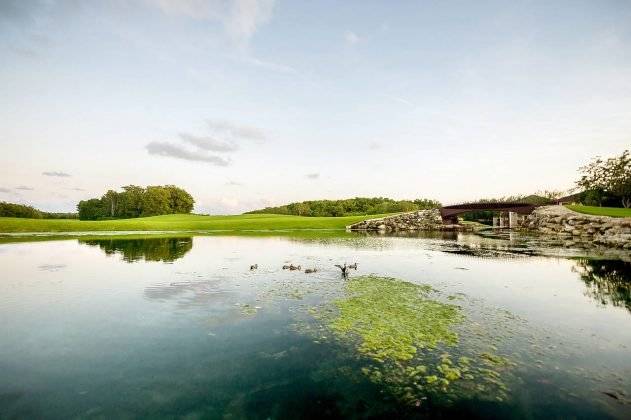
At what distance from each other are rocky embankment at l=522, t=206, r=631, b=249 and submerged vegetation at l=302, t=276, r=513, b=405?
3837cm

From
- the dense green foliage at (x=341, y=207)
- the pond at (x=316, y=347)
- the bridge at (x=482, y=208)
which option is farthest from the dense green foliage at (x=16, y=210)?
the bridge at (x=482, y=208)

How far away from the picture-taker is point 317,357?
9.56m

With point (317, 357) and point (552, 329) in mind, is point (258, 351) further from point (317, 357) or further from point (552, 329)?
point (552, 329)

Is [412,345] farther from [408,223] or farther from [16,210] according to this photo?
[16,210]

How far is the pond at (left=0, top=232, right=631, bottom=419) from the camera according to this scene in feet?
23.8

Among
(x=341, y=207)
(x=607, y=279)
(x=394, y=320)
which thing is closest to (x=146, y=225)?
(x=394, y=320)

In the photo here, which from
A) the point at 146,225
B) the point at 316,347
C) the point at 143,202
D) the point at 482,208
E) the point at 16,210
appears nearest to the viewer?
the point at 316,347

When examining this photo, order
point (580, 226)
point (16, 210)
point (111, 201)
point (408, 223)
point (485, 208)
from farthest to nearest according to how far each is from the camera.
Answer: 1. point (111, 201)
2. point (16, 210)
3. point (485, 208)
4. point (408, 223)
5. point (580, 226)

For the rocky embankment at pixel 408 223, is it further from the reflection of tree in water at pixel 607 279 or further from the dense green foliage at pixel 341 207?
the dense green foliage at pixel 341 207

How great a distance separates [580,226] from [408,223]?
35.3 m

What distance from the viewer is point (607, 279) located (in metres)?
20.5

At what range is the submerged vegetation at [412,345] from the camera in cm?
786

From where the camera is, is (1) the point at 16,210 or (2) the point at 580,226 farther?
(1) the point at 16,210

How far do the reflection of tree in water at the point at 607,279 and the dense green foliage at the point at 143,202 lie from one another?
151924mm
